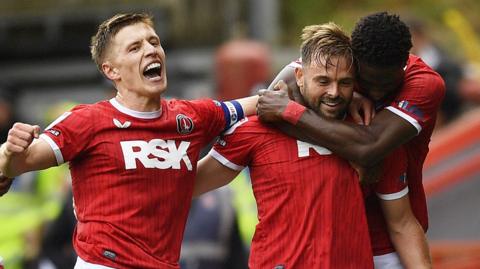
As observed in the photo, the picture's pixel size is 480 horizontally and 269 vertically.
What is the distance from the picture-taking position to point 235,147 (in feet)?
20.5

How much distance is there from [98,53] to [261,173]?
955mm

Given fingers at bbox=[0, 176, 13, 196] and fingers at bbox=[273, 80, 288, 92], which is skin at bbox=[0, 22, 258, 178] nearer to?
fingers at bbox=[273, 80, 288, 92]

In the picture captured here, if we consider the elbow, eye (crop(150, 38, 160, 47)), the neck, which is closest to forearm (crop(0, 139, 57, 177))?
the neck

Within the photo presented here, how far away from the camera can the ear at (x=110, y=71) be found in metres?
6.15

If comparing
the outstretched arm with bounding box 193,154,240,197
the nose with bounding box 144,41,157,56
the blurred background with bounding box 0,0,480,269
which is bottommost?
the blurred background with bounding box 0,0,480,269

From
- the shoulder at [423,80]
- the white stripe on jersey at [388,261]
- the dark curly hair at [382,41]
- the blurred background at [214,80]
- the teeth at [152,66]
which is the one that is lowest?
the blurred background at [214,80]

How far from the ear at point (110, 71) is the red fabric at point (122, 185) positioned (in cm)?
13

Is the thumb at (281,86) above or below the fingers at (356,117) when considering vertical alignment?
above

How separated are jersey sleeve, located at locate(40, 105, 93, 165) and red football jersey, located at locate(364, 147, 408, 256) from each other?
1337 millimetres

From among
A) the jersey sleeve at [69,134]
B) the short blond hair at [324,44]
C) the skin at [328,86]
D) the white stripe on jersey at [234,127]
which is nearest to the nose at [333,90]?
the skin at [328,86]

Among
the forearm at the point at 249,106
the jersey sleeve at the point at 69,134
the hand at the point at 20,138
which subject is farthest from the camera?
the forearm at the point at 249,106

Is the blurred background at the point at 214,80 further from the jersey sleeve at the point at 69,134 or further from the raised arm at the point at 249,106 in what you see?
the jersey sleeve at the point at 69,134

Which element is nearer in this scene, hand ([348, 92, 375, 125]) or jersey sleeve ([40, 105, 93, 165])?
jersey sleeve ([40, 105, 93, 165])

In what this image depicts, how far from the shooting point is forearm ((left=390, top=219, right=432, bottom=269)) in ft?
20.4
